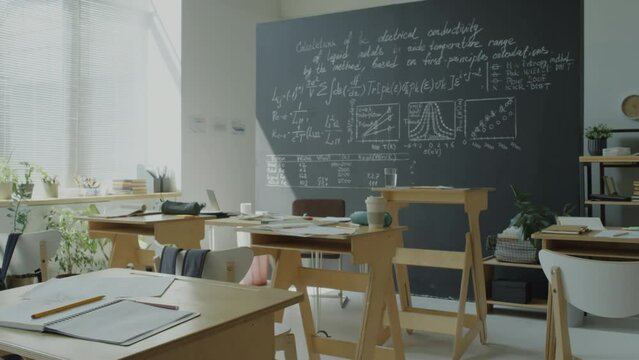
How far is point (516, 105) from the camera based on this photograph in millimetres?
4969

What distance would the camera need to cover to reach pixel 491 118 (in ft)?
16.6

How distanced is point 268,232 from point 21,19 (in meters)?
3.76

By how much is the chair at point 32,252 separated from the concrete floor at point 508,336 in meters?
1.42

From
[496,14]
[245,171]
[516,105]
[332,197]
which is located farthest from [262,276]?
[496,14]

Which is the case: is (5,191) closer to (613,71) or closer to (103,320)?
(103,320)

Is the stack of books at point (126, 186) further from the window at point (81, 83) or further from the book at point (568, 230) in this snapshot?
the book at point (568, 230)

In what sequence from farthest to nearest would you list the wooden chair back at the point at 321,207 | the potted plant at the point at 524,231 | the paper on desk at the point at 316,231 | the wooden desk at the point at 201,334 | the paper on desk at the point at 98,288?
the wooden chair back at the point at 321,207 < the potted plant at the point at 524,231 < the paper on desk at the point at 316,231 < the paper on desk at the point at 98,288 < the wooden desk at the point at 201,334

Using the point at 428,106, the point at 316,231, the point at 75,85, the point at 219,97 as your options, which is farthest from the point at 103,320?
the point at 219,97

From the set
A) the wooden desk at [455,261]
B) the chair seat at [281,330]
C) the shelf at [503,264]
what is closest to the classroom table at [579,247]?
the wooden desk at [455,261]

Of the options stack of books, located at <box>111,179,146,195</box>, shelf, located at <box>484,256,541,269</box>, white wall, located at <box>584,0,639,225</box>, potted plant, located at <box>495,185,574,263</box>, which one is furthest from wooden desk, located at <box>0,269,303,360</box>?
white wall, located at <box>584,0,639,225</box>

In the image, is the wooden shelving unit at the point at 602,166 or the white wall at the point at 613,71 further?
the white wall at the point at 613,71

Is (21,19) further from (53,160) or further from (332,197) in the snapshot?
(332,197)

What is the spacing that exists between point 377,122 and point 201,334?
432 centimetres

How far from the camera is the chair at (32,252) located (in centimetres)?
328
